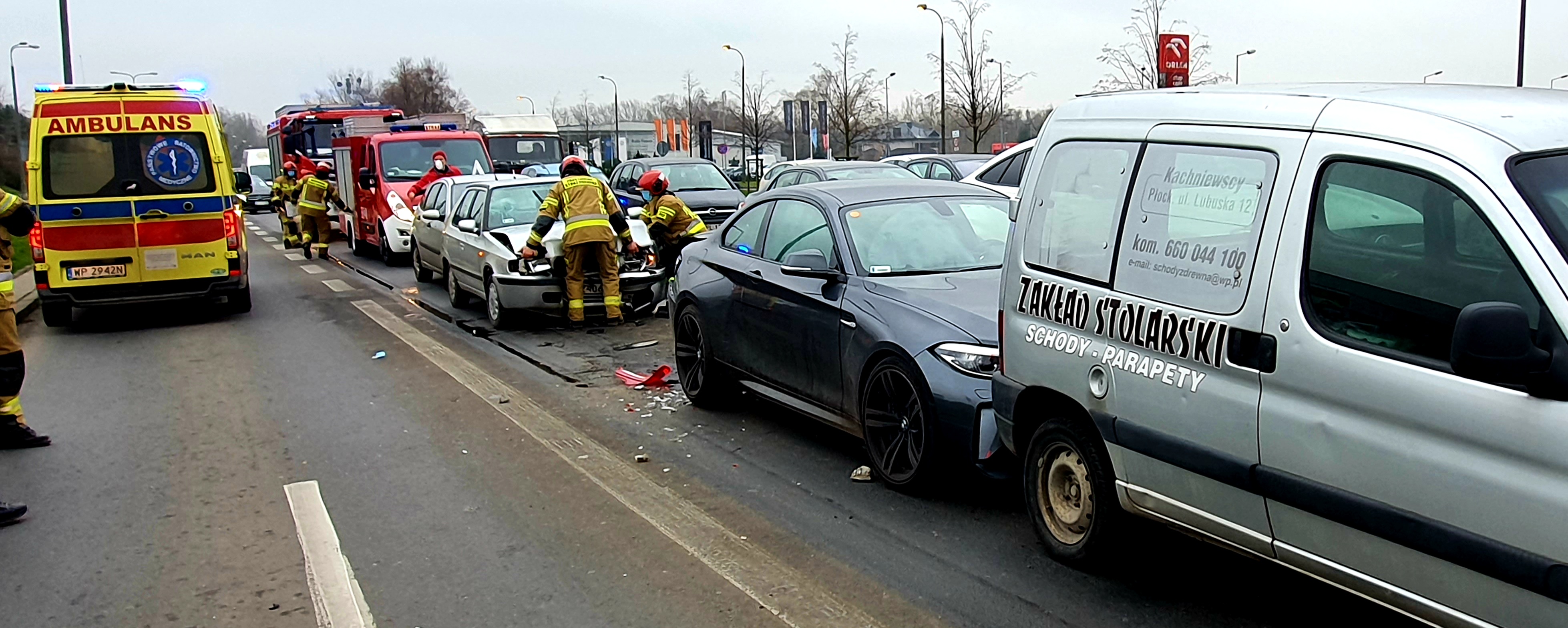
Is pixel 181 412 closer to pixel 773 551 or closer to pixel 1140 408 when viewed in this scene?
pixel 773 551

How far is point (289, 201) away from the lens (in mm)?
24266

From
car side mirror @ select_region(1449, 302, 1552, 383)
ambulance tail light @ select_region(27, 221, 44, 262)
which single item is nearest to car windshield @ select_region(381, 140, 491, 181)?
ambulance tail light @ select_region(27, 221, 44, 262)

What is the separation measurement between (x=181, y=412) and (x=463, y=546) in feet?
14.3

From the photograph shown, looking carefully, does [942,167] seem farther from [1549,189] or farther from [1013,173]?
[1549,189]

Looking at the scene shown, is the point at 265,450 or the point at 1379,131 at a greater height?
the point at 1379,131

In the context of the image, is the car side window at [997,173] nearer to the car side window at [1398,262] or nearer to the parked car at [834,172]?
the parked car at [834,172]

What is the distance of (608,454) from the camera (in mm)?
7215

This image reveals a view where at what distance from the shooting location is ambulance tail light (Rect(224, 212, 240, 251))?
13258 mm

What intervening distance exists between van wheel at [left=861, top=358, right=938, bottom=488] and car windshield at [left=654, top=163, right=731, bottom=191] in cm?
1501

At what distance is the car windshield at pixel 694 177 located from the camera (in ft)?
69.3

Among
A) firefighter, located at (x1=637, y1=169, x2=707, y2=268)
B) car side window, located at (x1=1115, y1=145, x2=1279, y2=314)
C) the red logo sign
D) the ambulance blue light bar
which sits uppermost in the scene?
the red logo sign

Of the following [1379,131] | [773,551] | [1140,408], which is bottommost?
[773,551]

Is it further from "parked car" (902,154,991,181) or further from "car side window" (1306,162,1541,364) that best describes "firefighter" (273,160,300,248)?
"car side window" (1306,162,1541,364)

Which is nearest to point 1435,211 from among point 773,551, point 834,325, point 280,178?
point 773,551
